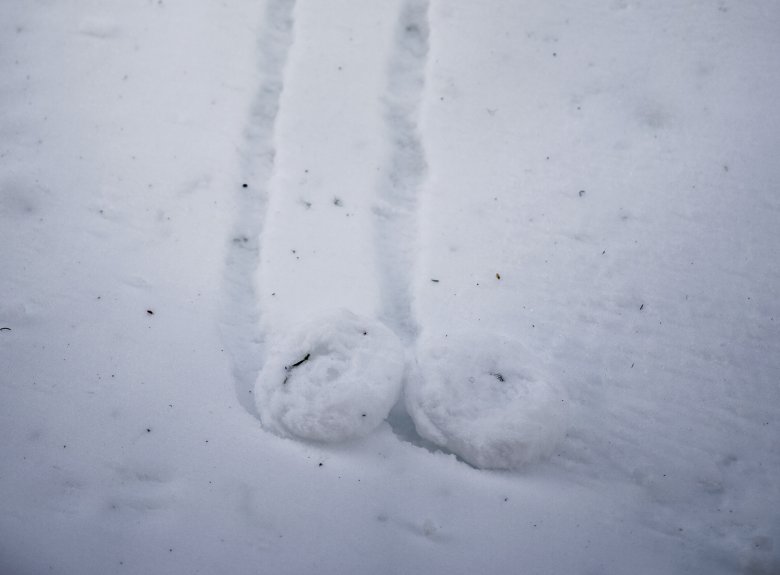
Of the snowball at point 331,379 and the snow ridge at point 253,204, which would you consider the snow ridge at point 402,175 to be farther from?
the snow ridge at point 253,204

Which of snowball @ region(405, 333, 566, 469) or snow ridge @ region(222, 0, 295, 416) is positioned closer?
snowball @ region(405, 333, 566, 469)

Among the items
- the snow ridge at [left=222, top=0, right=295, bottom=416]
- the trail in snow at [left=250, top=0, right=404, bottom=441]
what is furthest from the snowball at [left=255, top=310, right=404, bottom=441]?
the snow ridge at [left=222, top=0, right=295, bottom=416]

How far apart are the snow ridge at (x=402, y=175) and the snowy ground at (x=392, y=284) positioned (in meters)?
0.01

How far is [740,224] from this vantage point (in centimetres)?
173

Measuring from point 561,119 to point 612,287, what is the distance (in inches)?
26.1

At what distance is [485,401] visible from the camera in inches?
55.4

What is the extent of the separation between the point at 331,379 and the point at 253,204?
2.45ft

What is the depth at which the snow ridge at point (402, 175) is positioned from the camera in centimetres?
170

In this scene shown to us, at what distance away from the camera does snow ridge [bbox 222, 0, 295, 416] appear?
159cm

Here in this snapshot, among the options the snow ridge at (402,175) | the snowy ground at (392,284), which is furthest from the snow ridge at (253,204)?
the snow ridge at (402,175)

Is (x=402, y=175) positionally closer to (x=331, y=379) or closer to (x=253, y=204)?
(x=253, y=204)

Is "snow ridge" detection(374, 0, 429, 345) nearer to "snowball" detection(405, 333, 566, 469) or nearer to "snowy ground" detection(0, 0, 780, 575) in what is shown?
"snowy ground" detection(0, 0, 780, 575)

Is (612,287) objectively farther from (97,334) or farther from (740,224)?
(97,334)

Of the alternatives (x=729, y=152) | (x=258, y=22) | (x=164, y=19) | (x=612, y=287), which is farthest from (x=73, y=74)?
(x=729, y=152)
